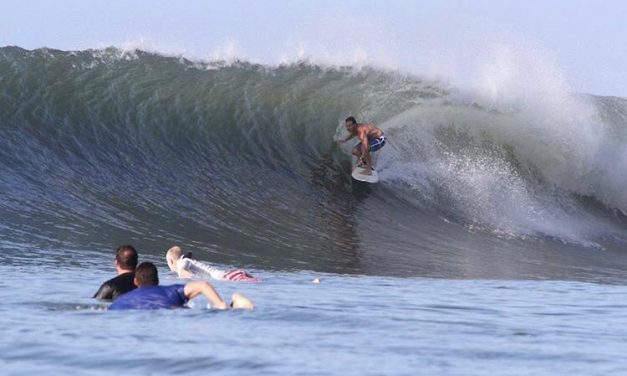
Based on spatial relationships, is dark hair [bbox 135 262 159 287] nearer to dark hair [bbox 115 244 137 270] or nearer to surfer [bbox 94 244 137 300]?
surfer [bbox 94 244 137 300]

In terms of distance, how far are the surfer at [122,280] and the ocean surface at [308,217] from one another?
0.20 m

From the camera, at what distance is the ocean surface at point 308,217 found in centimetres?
814

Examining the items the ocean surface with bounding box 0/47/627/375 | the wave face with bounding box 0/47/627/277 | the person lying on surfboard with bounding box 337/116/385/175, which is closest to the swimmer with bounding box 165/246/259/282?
the ocean surface with bounding box 0/47/627/375

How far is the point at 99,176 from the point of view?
64.0ft

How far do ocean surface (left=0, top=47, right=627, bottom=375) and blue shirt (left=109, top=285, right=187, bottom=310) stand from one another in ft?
0.69

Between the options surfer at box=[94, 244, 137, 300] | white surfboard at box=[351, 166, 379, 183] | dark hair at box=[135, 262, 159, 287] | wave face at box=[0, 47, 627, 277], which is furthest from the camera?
white surfboard at box=[351, 166, 379, 183]

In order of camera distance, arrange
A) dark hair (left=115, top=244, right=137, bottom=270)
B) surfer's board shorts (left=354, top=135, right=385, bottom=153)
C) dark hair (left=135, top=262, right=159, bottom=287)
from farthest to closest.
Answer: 1. surfer's board shorts (left=354, top=135, right=385, bottom=153)
2. dark hair (left=115, top=244, right=137, bottom=270)
3. dark hair (left=135, top=262, right=159, bottom=287)

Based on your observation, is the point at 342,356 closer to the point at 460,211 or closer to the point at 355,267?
the point at 355,267

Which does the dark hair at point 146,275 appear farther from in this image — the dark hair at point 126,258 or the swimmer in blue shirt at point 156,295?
the dark hair at point 126,258

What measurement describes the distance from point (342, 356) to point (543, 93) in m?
18.9

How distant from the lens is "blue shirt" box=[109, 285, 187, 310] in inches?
375

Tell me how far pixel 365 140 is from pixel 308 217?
85.9 inches

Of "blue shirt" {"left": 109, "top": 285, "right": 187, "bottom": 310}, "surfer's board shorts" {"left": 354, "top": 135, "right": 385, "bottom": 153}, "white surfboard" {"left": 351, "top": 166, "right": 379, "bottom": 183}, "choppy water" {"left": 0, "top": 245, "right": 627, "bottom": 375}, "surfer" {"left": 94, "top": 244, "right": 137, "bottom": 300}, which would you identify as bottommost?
"choppy water" {"left": 0, "top": 245, "right": 627, "bottom": 375}

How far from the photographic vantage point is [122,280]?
10.3 m
